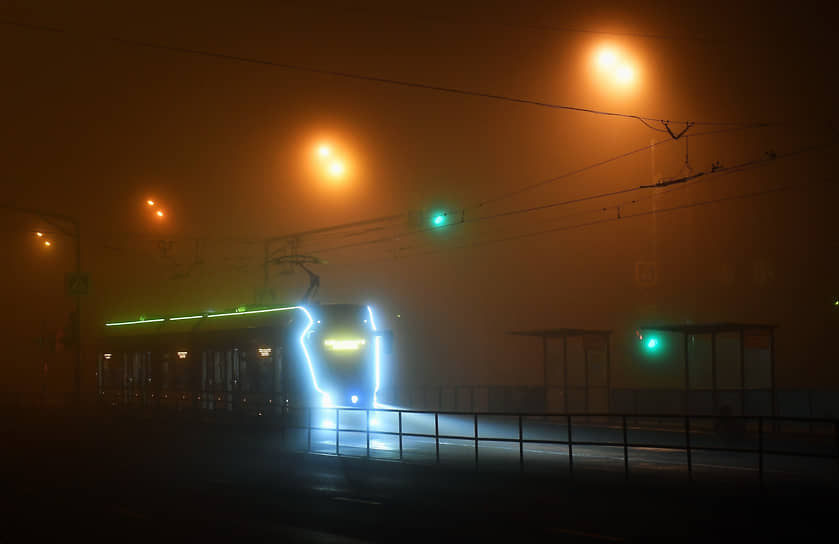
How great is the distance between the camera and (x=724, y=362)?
2884 centimetres

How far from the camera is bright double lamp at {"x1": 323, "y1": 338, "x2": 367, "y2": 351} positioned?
84.7 ft

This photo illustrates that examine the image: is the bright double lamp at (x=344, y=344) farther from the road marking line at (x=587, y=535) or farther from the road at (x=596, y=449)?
the road marking line at (x=587, y=535)

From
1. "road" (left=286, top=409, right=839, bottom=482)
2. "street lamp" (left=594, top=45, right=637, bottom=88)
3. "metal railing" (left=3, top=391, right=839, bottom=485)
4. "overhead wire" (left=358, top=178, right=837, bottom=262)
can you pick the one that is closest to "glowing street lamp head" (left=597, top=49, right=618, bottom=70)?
"street lamp" (left=594, top=45, right=637, bottom=88)

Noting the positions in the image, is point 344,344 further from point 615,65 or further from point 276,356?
point 615,65

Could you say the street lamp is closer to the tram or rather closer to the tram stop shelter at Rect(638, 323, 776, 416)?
the tram stop shelter at Rect(638, 323, 776, 416)

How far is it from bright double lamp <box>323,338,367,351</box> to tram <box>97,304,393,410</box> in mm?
29

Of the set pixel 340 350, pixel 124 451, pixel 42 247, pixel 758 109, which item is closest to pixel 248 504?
pixel 340 350

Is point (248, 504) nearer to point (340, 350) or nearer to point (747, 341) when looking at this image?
point (340, 350)

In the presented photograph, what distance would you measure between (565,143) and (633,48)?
1105cm

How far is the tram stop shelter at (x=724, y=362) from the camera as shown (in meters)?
24.5

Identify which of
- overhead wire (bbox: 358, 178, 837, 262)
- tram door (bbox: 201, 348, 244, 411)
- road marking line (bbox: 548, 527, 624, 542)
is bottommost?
road marking line (bbox: 548, 527, 624, 542)

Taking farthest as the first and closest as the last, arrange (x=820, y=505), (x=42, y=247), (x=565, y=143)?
1. (x=42, y=247)
2. (x=565, y=143)
3. (x=820, y=505)

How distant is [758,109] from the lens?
107 ft

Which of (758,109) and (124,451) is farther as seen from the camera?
(758,109)
